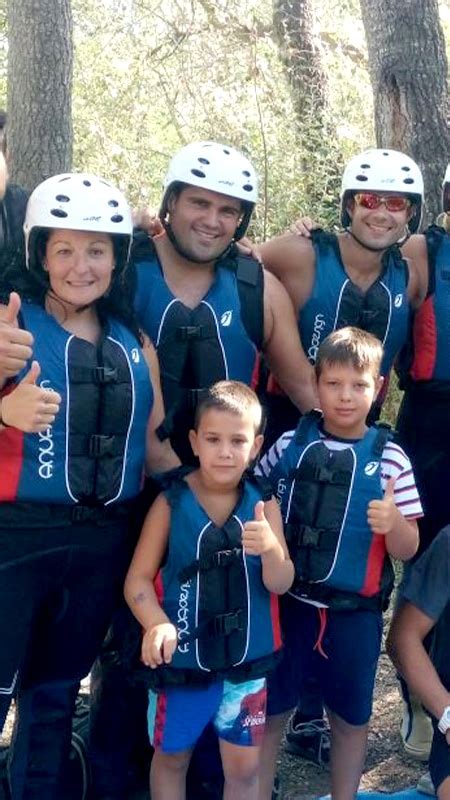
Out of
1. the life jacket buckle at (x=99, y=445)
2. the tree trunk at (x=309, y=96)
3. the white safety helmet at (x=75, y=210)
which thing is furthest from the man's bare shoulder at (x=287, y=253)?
the tree trunk at (x=309, y=96)

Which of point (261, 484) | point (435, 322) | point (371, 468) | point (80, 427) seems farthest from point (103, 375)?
point (435, 322)

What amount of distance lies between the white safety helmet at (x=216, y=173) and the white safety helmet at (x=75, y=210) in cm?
49

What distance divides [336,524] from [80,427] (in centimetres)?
101

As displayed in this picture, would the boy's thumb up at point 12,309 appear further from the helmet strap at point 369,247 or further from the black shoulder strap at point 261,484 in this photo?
the helmet strap at point 369,247

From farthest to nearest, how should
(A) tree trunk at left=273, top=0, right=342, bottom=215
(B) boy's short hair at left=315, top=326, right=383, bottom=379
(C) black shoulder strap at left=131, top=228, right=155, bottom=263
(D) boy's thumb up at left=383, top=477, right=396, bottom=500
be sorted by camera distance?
(A) tree trunk at left=273, top=0, right=342, bottom=215 → (C) black shoulder strap at left=131, top=228, right=155, bottom=263 → (B) boy's short hair at left=315, top=326, right=383, bottom=379 → (D) boy's thumb up at left=383, top=477, right=396, bottom=500

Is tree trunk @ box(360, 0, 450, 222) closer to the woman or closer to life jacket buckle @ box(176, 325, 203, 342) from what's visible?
life jacket buckle @ box(176, 325, 203, 342)

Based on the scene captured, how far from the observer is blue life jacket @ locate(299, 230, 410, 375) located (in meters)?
4.54

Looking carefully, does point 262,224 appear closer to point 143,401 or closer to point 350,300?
point 350,300

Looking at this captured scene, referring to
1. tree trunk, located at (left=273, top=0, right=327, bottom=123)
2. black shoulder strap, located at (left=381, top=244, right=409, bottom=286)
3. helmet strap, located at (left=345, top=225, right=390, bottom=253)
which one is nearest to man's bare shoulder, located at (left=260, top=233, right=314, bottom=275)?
helmet strap, located at (left=345, top=225, right=390, bottom=253)

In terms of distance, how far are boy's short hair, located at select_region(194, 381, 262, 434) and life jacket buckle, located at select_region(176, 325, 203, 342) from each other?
364mm

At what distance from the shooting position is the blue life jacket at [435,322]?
4715 mm

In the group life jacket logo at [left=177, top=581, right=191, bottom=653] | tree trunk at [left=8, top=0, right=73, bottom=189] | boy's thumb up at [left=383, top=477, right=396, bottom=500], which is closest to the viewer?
life jacket logo at [left=177, top=581, right=191, bottom=653]

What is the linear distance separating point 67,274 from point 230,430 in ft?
2.59

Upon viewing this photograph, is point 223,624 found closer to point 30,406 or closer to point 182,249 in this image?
point 30,406
